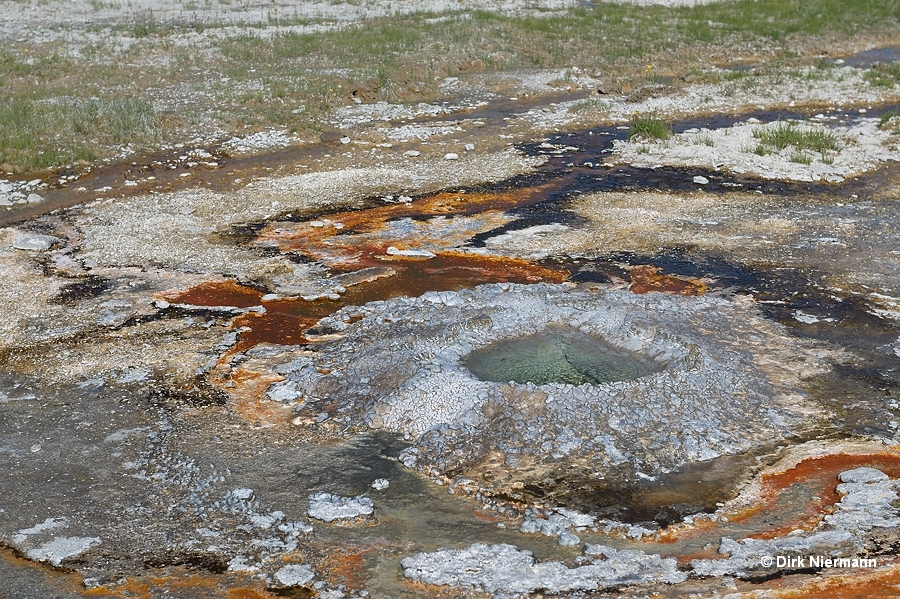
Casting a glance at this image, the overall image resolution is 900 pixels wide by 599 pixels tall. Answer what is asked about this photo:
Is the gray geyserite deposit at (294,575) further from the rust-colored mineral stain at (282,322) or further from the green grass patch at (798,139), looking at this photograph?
the green grass patch at (798,139)

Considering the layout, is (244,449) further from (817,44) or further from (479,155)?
(817,44)

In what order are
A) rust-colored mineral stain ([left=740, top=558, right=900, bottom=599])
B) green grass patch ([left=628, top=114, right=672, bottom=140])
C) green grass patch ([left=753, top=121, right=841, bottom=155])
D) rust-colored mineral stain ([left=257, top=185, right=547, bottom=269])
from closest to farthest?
rust-colored mineral stain ([left=740, top=558, right=900, bottom=599]) < rust-colored mineral stain ([left=257, top=185, right=547, bottom=269]) < green grass patch ([left=753, top=121, right=841, bottom=155]) < green grass patch ([left=628, top=114, right=672, bottom=140])

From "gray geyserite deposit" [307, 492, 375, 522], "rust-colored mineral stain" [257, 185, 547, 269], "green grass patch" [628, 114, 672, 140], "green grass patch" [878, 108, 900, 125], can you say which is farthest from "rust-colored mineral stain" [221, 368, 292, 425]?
"green grass patch" [878, 108, 900, 125]

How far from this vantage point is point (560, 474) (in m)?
5.01

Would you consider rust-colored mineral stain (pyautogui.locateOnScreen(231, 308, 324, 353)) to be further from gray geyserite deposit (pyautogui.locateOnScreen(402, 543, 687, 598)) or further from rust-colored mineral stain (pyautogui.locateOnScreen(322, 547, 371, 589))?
gray geyserite deposit (pyautogui.locateOnScreen(402, 543, 687, 598))

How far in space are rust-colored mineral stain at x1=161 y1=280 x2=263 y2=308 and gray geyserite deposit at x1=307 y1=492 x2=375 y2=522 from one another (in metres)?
2.87

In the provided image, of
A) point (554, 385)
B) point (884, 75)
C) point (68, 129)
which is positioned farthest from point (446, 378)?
point (884, 75)

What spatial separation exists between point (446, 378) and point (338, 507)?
1.33 metres

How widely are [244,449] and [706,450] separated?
2.88m

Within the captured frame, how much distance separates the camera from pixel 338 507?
478 centimetres

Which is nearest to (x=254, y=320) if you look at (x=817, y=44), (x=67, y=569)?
(x=67, y=569)

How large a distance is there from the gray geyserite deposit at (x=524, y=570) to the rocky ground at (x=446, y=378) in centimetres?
2

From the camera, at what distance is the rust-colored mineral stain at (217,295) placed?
7.39m

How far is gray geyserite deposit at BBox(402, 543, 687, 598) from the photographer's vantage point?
411 cm
